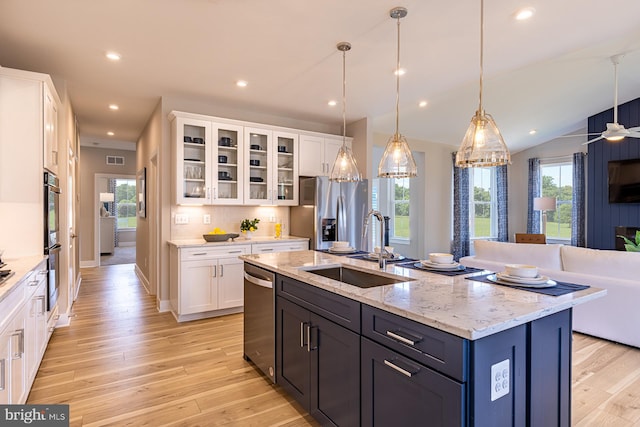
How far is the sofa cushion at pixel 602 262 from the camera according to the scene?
3.20 metres

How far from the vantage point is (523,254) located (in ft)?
12.7

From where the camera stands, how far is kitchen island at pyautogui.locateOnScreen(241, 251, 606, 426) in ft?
4.12

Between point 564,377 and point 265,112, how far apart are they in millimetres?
4410

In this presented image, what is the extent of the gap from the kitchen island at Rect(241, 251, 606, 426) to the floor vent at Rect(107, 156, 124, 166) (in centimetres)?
788

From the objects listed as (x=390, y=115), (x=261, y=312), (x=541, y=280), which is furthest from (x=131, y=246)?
(x=541, y=280)

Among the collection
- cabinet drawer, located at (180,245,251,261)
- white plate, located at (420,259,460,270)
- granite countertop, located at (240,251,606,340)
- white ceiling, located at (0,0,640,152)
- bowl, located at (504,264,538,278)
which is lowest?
cabinet drawer, located at (180,245,251,261)

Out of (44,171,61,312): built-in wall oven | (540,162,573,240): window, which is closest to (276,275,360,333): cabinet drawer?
(44,171,61,312): built-in wall oven

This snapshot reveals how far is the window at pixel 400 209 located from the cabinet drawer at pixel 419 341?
261 inches

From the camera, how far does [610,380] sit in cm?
265

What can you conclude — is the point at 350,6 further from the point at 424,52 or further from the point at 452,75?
the point at 452,75

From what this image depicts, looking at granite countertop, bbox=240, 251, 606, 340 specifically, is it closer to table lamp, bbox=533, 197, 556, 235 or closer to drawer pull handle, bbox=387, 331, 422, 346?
drawer pull handle, bbox=387, 331, 422, 346

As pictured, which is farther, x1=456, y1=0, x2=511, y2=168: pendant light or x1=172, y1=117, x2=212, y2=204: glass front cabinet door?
x1=172, y1=117, x2=212, y2=204: glass front cabinet door

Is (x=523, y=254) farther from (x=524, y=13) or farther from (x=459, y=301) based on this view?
(x=459, y=301)

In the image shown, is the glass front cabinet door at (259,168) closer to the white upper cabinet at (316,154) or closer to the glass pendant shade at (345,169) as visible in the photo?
the white upper cabinet at (316,154)
